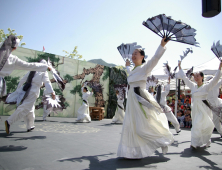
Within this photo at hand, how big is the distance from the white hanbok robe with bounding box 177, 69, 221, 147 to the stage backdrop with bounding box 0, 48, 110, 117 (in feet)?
33.0

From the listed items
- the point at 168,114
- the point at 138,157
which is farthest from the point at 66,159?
the point at 168,114

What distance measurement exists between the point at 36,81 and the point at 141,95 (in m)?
3.33

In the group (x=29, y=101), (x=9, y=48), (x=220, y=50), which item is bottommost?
(x=29, y=101)

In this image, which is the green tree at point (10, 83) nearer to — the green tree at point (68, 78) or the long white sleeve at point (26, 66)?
the green tree at point (68, 78)

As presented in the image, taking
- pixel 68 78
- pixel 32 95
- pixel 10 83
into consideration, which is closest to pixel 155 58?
pixel 32 95

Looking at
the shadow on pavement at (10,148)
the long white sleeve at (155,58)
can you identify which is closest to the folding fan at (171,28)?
the long white sleeve at (155,58)

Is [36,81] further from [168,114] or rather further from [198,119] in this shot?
Result: [168,114]

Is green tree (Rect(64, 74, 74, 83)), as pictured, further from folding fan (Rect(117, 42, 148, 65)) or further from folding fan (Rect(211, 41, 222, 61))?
folding fan (Rect(211, 41, 222, 61))

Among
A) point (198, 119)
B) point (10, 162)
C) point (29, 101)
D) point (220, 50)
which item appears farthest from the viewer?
point (29, 101)

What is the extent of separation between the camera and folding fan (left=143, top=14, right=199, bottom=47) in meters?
3.21

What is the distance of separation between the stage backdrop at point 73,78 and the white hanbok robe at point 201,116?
33.0 ft

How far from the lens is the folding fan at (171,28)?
126 inches

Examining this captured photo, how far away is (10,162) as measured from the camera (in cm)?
276

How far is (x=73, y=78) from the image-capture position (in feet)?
48.9
